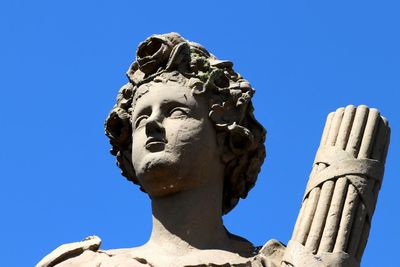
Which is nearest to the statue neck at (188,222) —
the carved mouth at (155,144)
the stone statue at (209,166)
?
the stone statue at (209,166)

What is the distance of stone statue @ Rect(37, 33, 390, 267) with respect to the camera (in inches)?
779

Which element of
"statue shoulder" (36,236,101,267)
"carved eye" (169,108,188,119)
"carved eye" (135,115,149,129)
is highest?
"carved eye" (169,108,188,119)

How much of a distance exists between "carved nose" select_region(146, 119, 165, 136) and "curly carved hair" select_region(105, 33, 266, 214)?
0.61m

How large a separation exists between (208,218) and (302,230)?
1137mm

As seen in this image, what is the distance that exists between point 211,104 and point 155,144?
854 mm

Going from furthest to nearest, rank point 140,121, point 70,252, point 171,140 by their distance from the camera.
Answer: point 140,121, point 70,252, point 171,140

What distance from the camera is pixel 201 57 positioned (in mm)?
21078

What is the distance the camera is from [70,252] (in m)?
20.5

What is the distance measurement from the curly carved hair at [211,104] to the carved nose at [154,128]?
0.61 m

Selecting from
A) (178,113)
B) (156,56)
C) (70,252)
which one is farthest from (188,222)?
(156,56)

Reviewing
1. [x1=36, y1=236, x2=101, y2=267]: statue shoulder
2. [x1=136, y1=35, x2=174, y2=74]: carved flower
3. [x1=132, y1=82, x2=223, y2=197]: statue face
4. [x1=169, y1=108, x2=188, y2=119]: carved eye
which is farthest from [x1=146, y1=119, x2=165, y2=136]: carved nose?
[x1=36, y1=236, x2=101, y2=267]: statue shoulder

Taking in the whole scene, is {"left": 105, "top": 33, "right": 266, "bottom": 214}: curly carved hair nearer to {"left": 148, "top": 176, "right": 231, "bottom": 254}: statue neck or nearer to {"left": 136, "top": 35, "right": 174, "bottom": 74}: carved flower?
{"left": 136, "top": 35, "right": 174, "bottom": 74}: carved flower

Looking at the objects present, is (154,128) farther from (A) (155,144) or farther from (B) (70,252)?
(B) (70,252)

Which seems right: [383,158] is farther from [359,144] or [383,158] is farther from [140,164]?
[140,164]
